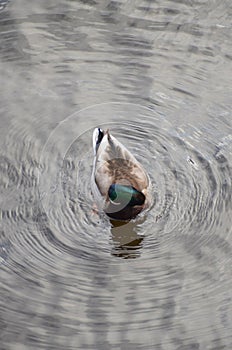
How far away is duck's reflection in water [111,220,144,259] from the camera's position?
7629 millimetres

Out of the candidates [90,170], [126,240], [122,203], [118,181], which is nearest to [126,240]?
[126,240]

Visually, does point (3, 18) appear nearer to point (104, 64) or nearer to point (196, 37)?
point (104, 64)

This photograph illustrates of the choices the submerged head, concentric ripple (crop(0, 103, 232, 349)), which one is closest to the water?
concentric ripple (crop(0, 103, 232, 349))

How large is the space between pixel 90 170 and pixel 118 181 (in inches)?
15.7

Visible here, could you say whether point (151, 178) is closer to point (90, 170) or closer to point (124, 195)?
point (124, 195)

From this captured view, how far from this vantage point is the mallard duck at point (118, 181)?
806cm

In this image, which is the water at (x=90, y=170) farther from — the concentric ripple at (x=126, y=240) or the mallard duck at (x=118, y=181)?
the mallard duck at (x=118, y=181)

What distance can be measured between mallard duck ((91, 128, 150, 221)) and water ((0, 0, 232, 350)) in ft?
0.43

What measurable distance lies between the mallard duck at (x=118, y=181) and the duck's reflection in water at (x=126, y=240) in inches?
3.9

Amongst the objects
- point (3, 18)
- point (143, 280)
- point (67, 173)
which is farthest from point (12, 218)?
point (3, 18)

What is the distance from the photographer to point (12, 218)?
779 centimetres

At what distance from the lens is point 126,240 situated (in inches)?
309

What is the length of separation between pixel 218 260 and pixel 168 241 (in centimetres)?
51

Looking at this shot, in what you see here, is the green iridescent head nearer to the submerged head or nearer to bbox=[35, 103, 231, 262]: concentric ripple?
the submerged head
